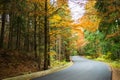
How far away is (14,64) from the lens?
2028 centimetres

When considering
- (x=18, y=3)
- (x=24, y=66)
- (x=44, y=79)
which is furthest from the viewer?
(x=24, y=66)

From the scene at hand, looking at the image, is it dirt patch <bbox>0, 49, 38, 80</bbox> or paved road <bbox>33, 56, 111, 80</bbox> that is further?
dirt patch <bbox>0, 49, 38, 80</bbox>

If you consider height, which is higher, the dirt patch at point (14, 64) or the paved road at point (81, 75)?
the dirt patch at point (14, 64)

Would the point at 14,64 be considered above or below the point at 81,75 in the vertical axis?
above

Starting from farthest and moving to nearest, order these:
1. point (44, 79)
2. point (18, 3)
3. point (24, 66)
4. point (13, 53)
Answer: point (13, 53)
point (24, 66)
point (18, 3)
point (44, 79)

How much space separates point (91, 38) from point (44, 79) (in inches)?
1910

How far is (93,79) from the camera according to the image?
16.4 meters

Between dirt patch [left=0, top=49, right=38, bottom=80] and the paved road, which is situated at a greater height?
dirt patch [left=0, top=49, right=38, bottom=80]

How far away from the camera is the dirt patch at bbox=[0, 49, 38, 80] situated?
708 inches

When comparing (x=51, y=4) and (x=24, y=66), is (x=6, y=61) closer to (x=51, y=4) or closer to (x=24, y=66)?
(x=24, y=66)

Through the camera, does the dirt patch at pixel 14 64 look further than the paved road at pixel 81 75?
Yes

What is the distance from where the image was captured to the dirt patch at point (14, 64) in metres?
18.0

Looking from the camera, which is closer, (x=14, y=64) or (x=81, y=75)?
(x=81, y=75)

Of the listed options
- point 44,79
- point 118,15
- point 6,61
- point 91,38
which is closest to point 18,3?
point 6,61
